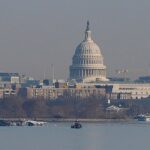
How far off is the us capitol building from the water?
220ft

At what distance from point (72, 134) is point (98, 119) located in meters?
40.6

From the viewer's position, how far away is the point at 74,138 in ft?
345

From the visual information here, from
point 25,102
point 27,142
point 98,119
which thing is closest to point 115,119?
point 98,119

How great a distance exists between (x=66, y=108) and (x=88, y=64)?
3345 cm

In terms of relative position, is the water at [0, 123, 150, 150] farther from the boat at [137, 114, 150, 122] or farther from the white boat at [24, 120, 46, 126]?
the boat at [137, 114, 150, 122]

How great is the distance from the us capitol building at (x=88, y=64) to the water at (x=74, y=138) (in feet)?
220

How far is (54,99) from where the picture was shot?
574ft

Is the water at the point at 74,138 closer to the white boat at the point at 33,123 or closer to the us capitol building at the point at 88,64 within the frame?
the white boat at the point at 33,123

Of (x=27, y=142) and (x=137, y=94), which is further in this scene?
(x=137, y=94)

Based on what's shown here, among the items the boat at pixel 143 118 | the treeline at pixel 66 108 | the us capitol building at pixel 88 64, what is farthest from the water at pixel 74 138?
the us capitol building at pixel 88 64

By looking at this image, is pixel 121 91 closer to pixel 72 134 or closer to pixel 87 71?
pixel 87 71

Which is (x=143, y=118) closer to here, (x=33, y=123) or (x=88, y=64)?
(x=33, y=123)

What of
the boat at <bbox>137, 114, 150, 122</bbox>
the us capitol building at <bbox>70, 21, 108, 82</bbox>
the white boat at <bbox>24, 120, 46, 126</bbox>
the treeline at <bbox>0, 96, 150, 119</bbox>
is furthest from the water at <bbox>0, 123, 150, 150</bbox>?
the us capitol building at <bbox>70, 21, 108, 82</bbox>

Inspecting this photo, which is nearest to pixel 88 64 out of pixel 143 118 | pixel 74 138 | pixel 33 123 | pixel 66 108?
pixel 66 108
